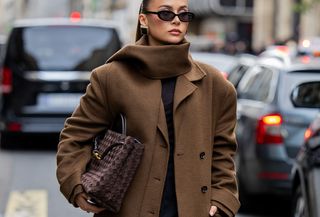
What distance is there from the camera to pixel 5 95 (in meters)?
14.3

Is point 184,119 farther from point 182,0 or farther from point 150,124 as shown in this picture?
point 182,0

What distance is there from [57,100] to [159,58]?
10.5 m

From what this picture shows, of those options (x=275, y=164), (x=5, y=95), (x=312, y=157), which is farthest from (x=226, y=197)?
(x=5, y=95)

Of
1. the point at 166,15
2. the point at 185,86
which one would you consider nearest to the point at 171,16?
the point at 166,15

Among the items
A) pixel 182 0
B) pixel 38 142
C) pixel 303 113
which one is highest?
pixel 182 0

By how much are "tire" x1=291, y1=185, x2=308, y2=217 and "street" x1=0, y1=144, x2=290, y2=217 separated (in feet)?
6.83

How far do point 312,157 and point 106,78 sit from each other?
3.26 m

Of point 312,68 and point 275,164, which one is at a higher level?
point 312,68

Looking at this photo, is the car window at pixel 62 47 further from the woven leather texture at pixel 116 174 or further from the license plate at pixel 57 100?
the woven leather texture at pixel 116 174

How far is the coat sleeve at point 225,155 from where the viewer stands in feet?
13.6

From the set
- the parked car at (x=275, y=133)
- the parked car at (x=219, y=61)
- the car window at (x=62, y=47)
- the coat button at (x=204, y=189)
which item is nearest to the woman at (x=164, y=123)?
the coat button at (x=204, y=189)

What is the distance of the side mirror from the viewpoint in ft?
31.4

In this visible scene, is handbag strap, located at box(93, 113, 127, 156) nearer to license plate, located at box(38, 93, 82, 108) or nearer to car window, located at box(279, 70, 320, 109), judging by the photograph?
car window, located at box(279, 70, 320, 109)

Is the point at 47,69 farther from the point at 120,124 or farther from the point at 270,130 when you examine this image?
the point at 120,124
